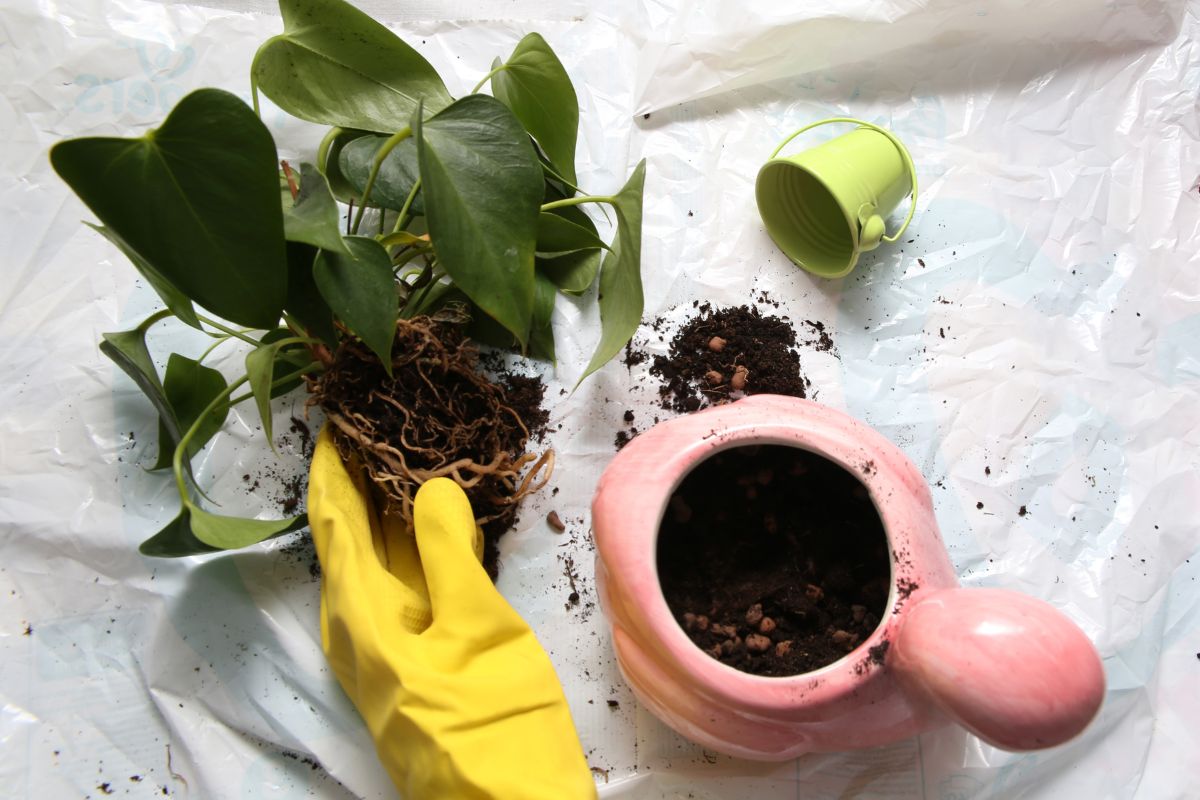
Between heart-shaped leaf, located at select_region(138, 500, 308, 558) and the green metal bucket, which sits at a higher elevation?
the green metal bucket

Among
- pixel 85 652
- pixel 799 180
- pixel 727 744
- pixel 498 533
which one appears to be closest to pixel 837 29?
pixel 799 180

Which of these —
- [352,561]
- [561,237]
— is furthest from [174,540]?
[561,237]

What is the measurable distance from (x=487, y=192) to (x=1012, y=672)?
546 millimetres

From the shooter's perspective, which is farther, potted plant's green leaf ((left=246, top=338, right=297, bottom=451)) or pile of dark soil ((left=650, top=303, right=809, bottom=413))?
pile of dark soil ((left=650, top=303, right=809, bottom=413))

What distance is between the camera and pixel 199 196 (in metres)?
0.67

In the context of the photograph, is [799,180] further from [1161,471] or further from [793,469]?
[1161,471]

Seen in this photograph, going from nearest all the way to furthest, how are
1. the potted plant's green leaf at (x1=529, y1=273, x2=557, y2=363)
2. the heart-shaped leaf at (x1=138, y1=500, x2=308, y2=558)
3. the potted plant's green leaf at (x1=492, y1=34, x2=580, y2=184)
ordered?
the heart-shaped leaf at (x1=138, y1=500, x2=308, y2=558)
the potted plant's green leaf at (x1=492, y1=34, x2=580, y2=184)
the potted plant's green leaf at (x1=529, y1=273, x2=557, y2=363)

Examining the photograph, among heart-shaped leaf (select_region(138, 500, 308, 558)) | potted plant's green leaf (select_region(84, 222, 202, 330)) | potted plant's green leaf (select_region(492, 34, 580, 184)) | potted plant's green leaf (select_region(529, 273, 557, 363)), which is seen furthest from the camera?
potted plant's green leaf (select_region(529, 273, 557, 363))

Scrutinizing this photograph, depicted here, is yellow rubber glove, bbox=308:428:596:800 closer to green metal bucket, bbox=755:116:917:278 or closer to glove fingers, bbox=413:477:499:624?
glove fingers, bbox=413:477:499:624

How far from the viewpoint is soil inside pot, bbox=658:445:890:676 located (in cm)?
79

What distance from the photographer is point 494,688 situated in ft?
2.66

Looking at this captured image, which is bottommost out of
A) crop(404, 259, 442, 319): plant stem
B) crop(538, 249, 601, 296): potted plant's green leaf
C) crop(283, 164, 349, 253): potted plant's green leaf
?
crop(538, 249, 601, 296): potted plant's green leaf

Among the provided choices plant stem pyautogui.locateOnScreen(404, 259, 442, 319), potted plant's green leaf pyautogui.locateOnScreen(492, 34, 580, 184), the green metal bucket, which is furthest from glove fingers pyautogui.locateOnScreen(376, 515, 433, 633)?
the green metal bucket

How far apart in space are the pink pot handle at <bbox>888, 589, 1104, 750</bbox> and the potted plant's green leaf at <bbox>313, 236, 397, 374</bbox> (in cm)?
52
